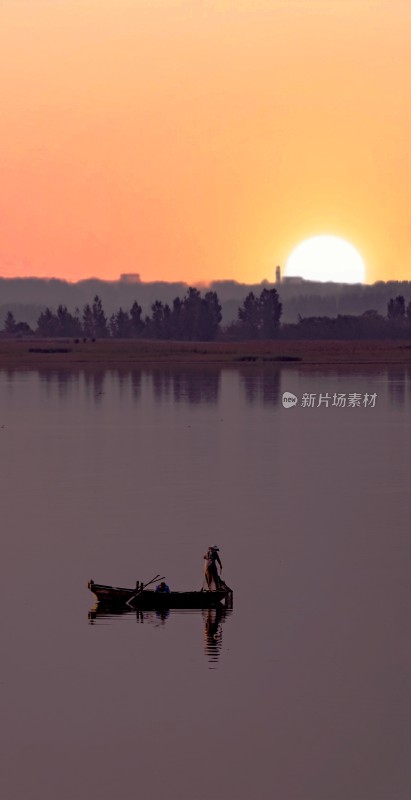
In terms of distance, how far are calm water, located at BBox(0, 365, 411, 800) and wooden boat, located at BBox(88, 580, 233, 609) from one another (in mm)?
393

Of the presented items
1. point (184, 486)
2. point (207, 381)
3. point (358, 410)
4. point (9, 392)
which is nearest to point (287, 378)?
point (207, 381)

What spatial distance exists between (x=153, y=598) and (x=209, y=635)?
10.1ft

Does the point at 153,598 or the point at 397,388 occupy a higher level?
the point at 153,598

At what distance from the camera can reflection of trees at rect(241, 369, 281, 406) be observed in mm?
138000

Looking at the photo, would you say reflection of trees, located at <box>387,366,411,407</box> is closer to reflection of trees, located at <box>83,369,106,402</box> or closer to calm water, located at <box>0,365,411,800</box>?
reflection of trees, located at <box>83,369,106,402</box>

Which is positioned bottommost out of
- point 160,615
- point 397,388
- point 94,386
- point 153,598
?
point 94,386

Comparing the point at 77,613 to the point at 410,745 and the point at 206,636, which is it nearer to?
the point at 206,636

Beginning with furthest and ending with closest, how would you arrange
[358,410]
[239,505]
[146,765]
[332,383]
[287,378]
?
[287,378] → [332,383] → [358,410] → [239,505] → [146,765]

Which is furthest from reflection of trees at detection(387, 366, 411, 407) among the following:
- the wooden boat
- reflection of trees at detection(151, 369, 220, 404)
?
the wooden boat

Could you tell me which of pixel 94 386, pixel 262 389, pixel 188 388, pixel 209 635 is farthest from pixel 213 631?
pixel 94 386

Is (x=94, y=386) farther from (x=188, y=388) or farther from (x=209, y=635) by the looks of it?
(x=209, y=635)

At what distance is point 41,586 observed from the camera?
37.8 m

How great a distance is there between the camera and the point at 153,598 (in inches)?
1356

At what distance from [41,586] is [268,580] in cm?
684
